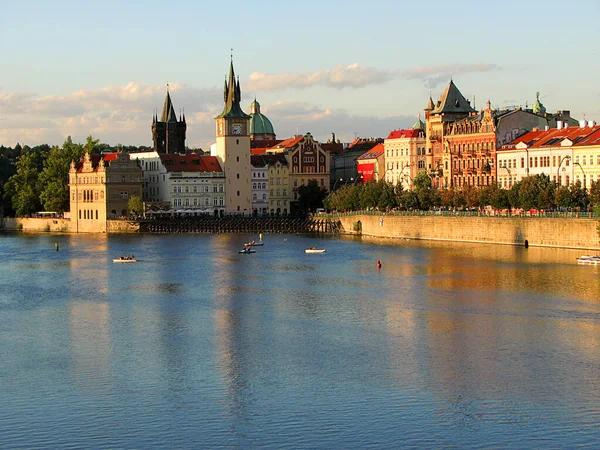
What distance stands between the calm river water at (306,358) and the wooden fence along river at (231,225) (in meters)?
52.9

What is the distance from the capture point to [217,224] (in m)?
127

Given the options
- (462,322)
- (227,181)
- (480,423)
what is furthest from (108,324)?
(227,181)

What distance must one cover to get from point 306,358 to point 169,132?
118 meters

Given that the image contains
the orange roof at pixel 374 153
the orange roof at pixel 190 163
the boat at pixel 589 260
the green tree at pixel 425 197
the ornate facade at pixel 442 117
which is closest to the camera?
the boat at pixel 589 260

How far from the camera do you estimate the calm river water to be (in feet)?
104

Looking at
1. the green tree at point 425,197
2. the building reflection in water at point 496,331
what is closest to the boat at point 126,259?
the building reflection in water at point 496,331

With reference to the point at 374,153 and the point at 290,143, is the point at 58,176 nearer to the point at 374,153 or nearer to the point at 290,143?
the point at 290,143

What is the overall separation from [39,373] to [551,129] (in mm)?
76024

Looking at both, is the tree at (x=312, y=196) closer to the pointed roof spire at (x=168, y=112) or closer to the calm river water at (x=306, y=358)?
the pointed roof spire at (x=168, y=112)

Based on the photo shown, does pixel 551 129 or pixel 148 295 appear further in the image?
pixel 551 129

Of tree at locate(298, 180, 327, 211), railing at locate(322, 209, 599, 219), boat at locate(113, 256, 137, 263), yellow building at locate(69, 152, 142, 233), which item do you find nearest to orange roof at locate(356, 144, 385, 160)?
tree at locate(298, 180, 327, 211)

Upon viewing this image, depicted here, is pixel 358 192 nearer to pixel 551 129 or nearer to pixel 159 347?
pixel 551 129

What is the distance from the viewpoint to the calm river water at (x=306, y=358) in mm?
31828

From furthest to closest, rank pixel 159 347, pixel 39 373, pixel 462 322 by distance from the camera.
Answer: pixel 462 322 → pixel 159 347 → pixel 39 373
